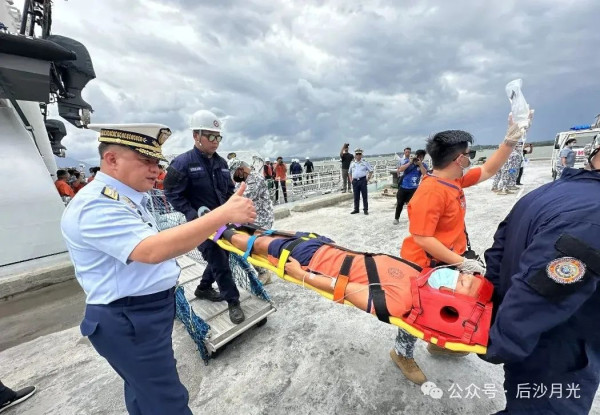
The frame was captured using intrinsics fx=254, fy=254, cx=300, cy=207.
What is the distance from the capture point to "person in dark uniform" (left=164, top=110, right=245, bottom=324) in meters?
2.65

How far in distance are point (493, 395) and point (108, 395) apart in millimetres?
3225

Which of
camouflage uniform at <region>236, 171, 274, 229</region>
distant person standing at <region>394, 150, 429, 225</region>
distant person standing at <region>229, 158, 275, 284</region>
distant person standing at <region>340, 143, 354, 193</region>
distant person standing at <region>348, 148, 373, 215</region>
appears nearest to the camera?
distant person standing at <region>229, 158, 275, 284</region>

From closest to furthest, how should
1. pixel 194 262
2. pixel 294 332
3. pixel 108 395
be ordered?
pixel 108 395 < pixel 294 332 < pixel 194 262

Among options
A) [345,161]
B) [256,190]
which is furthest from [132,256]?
[345,161]

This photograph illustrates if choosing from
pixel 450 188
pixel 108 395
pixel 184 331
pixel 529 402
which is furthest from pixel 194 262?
pixel 529 402

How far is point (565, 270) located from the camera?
0.86 m

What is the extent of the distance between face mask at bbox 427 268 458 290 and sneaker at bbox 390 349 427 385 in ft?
3.87

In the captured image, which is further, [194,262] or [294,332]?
[194,262]

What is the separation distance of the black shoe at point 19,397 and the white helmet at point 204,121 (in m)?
2.83

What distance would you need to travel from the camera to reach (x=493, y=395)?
2.01 meters

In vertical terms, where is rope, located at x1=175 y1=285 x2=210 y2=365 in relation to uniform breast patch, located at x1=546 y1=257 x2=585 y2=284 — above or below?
below

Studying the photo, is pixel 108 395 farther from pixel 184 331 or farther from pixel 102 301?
pixel 102 301

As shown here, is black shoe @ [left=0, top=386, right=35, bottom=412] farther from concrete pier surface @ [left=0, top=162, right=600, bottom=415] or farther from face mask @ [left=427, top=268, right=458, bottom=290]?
face mask @ [left=427, top=268, right=458, bottom=290]

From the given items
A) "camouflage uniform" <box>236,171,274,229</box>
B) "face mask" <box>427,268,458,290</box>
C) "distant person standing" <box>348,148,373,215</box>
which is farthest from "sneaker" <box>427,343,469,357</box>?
"distant person standing" <box>348,148,373,215</box>
